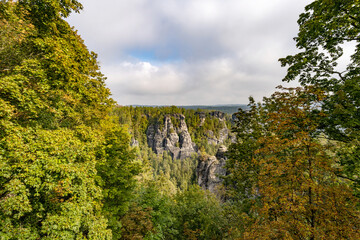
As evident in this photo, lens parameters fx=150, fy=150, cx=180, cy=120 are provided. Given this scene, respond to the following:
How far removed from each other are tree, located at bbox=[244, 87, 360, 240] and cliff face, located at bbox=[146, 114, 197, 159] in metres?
118

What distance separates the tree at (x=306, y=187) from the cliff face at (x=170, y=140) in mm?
117783

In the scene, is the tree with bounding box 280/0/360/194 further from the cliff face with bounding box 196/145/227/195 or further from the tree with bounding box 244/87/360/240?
the cliff face with bounding box 196/145/227/195

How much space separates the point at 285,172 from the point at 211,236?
11.3 meters

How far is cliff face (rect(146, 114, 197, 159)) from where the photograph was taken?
122875 mm

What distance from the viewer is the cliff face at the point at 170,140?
123 meters

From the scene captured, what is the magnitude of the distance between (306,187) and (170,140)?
121m

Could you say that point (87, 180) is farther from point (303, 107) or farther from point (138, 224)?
point (303, 107)

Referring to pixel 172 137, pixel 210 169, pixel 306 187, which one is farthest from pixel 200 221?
pixel 172 137

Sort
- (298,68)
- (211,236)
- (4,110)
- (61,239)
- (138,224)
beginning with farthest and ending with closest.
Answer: (211,236) → (138,224) → (298,68) → (61,239) → (4,110)

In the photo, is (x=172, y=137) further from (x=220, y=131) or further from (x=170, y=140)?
(x=220, y=131)

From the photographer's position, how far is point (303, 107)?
6344 mm

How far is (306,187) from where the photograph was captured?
5.50 metres

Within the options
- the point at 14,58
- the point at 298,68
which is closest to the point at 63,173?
the point at 14,58

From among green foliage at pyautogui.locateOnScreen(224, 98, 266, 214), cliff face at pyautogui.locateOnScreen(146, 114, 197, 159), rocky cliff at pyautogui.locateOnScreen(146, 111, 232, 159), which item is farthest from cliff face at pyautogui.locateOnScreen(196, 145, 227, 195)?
rocky cliff at pyautogui.locateOnScreen(146, 111, 232, 159)
